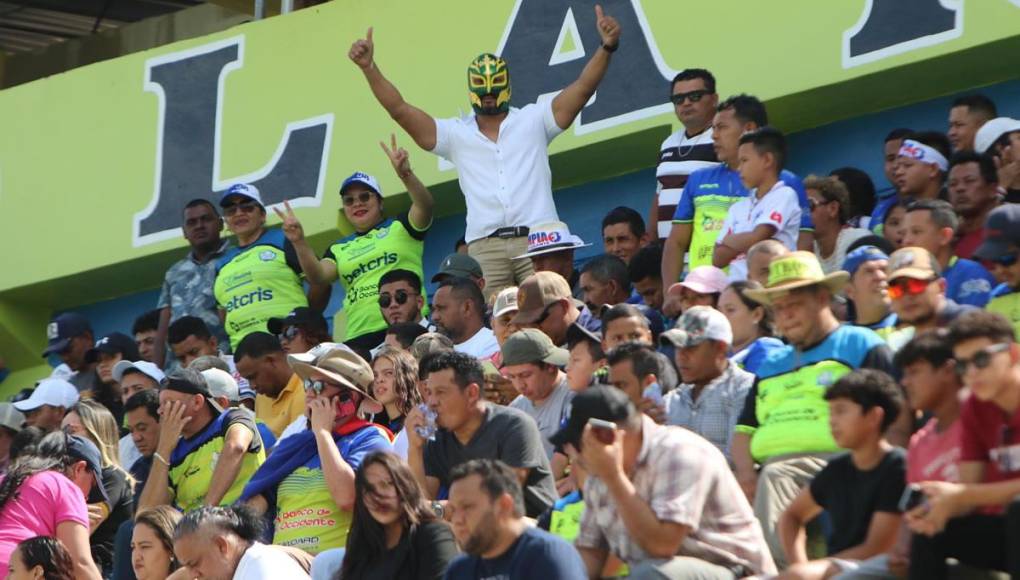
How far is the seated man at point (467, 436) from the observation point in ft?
24.2

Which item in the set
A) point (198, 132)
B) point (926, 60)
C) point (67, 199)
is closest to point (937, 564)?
point (926, 60)

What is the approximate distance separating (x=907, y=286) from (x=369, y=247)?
484cm

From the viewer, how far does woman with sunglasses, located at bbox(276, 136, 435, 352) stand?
1126cm

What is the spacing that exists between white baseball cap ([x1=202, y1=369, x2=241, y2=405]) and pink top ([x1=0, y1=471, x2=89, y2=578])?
145cm

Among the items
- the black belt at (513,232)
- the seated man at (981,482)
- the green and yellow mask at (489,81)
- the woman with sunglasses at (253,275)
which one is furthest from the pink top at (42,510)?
the seated man at (981,482)

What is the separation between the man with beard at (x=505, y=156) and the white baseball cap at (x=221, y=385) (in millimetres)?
1687

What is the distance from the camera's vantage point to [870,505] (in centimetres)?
615

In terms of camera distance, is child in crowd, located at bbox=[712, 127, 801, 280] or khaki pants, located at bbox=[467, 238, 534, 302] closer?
child in crowd, located at bbox=[712, 127, 801, 280]

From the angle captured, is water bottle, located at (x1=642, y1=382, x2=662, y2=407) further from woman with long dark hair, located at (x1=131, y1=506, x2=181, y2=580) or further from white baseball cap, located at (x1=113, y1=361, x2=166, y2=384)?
white baseball cap, located at (x1=113, y1=361, x2=166, y2=384)

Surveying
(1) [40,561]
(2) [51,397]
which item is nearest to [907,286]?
(1) [40,561]

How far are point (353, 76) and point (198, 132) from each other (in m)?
1.48

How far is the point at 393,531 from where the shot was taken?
7.05 meters

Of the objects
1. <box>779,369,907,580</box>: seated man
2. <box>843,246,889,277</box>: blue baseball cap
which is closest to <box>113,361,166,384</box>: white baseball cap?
<box>843,246,889,277</box>: blue baseball cap

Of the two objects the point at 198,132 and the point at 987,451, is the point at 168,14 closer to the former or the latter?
the point at 198,132
